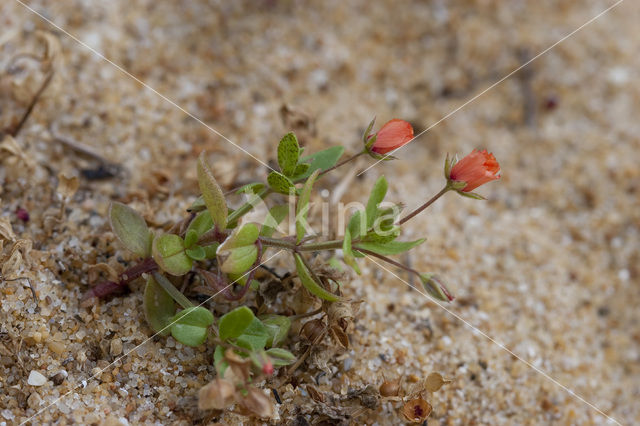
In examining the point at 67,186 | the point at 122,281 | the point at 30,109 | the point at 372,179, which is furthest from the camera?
the point at 372,179

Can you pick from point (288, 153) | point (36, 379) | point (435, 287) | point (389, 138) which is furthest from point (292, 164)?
point (36, 379)

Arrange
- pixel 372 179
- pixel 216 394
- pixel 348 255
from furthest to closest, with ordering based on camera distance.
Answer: pixel 372 179, pixel 348 255, pixel 216 394

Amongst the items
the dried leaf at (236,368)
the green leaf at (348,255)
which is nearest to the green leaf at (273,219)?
the green leaf at (348,255)

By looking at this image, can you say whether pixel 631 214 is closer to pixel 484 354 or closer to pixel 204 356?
pixel 484 354

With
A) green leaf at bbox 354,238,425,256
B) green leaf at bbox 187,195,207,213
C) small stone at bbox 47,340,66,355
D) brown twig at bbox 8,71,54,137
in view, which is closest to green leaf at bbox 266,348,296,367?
green leaf at bbox 354,238,425,256

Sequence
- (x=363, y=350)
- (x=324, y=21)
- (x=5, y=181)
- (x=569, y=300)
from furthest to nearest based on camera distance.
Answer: (x=324, y=21)
(x=569, y=300)
(x=5, y=181)
(x=363, y=350)

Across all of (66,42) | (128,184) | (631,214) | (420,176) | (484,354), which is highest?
(631,214)

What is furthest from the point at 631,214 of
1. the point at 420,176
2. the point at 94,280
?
the point at 94,280

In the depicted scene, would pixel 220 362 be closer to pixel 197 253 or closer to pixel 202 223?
pixel 197 253
